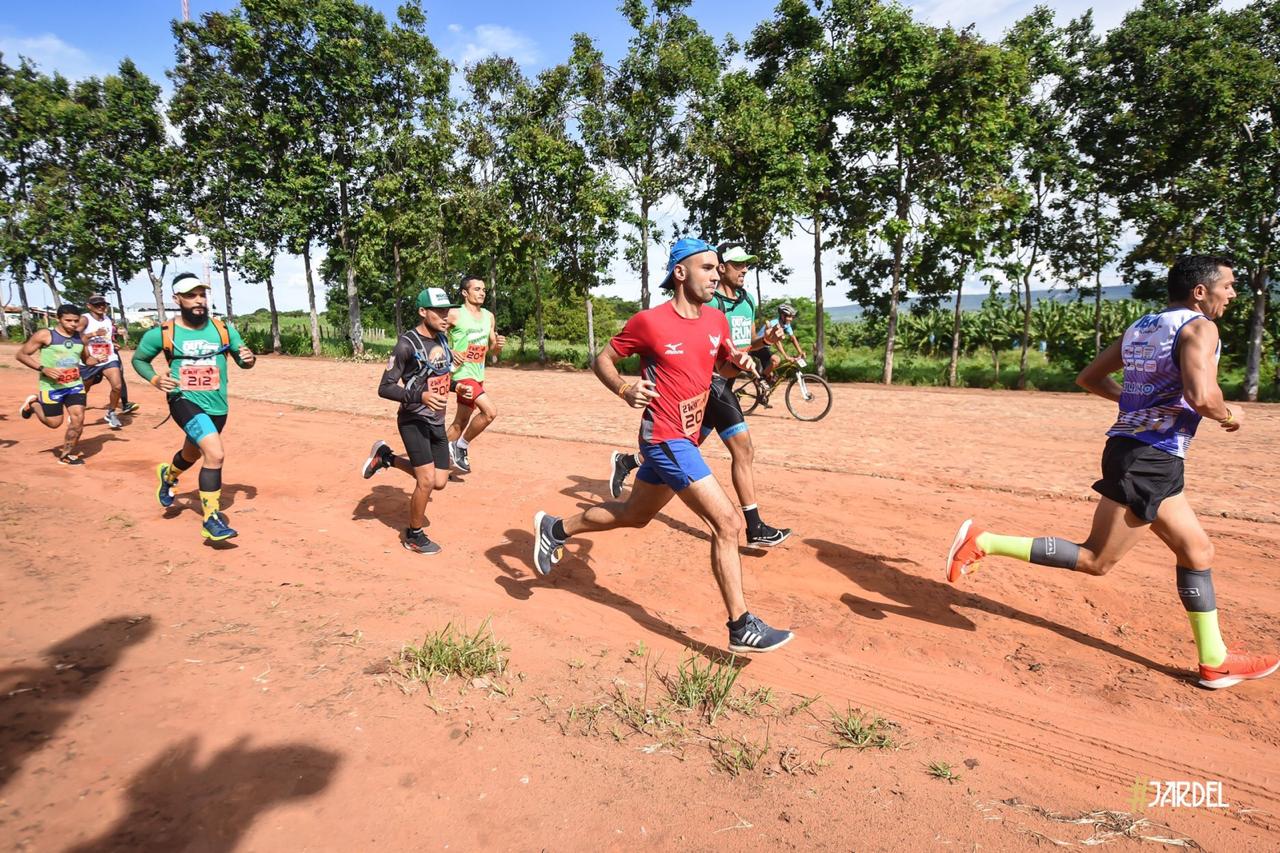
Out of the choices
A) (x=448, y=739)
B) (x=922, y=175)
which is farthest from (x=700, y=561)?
(x=922, y=175)

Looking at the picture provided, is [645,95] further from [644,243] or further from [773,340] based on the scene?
[773,340]

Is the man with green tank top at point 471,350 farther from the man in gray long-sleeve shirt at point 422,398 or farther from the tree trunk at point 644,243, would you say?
the tree trunk at point 644,243

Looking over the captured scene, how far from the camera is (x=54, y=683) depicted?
133 inches

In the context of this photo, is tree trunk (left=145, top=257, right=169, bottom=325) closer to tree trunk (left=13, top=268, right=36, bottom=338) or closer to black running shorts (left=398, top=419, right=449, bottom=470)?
tree trunk (left=13, top=268, right=36, bottom=338)

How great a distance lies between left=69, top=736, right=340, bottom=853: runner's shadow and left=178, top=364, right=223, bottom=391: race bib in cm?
364

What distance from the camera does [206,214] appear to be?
33.0 m

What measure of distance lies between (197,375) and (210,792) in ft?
13.3

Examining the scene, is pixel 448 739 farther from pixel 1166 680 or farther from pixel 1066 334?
pixel 1066 334

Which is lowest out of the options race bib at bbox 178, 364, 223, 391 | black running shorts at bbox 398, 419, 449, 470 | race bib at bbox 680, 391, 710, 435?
black running shorts at bbox 398, 419, 449, 470

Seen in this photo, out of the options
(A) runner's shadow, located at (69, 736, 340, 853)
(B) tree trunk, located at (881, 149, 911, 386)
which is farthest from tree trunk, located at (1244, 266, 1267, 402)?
(A) runner's shadow, located at (69, 736, 340, 853)

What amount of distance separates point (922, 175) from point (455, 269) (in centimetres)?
2046

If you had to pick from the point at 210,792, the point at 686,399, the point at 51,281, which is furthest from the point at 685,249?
the point at 51,281

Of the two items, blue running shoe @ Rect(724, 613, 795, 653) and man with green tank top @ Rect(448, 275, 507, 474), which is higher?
man with green tank top @ Rect(448, 275, 507, 474)

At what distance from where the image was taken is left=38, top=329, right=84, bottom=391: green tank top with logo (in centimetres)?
885
